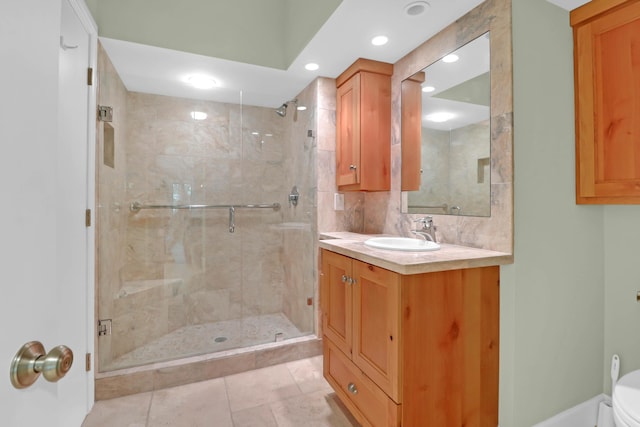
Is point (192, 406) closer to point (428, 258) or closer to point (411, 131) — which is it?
point (428, 258)

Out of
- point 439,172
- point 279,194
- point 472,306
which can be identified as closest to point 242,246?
point 279,194

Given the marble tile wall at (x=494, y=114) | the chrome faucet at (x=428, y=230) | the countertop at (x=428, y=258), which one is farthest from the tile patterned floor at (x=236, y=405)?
the marble tile wall at (x=494, y=114)

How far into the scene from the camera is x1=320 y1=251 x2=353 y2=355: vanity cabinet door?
170 cm

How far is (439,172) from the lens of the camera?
201 cm

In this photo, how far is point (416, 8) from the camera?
169 cm

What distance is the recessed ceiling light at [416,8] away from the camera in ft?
5.40

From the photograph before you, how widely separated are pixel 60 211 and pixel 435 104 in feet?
7.36

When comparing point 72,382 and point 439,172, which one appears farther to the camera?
Result: point 439,172

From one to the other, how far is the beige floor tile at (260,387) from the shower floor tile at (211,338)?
0.25 meters

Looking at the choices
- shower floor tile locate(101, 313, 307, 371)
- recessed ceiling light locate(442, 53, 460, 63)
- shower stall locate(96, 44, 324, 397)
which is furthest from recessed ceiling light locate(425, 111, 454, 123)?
shower floor tile locate(101, 313, 307, 371)

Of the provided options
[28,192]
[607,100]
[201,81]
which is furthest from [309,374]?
[201,81]

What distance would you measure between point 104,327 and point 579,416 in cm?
291

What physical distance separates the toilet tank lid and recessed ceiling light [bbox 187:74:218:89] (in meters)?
3.16

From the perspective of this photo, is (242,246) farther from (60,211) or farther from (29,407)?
Result: (29,407)
